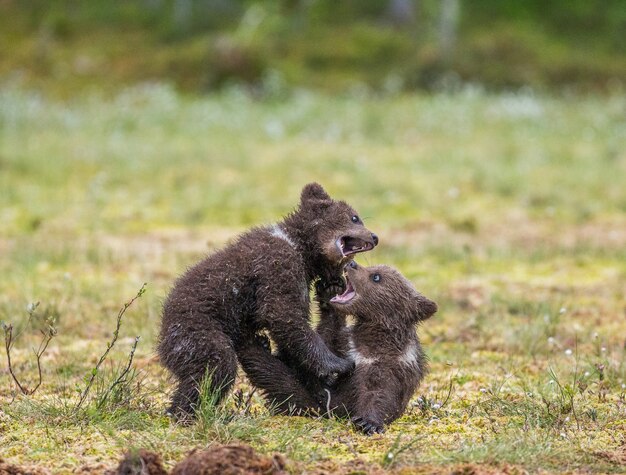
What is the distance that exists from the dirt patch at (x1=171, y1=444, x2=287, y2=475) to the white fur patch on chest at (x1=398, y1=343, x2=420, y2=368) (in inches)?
57.3

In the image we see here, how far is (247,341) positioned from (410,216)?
957cm

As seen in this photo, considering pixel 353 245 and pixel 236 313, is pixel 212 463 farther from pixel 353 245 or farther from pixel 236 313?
pixel 353 245

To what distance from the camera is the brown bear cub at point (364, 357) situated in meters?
5.67

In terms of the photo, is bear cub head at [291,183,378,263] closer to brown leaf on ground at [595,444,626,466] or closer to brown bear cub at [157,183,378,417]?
brown bear cub at [157,183,378,417]

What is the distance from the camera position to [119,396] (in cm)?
552

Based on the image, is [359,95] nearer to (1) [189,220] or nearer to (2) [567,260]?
(1) [189,220]

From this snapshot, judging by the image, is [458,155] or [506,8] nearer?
[458,155]

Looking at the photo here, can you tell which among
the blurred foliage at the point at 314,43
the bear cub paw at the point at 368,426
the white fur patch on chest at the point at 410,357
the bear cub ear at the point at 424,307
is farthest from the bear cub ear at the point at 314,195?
the blurred foliage at the point at 314,43

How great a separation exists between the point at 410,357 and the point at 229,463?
5.87 ft

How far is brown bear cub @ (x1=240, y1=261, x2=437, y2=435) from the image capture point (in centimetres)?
567

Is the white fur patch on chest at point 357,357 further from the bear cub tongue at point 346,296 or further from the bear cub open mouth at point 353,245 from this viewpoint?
the bear cub open mouth at point 353,245

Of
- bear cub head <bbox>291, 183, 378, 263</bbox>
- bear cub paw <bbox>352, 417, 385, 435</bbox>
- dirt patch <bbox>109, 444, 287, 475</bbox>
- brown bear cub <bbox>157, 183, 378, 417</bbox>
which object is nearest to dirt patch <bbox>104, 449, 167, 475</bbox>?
dirt patch <bbox>109, 444, 287, 475</bbox>

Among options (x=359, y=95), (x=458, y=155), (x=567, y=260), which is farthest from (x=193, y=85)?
(x=567, y=260)

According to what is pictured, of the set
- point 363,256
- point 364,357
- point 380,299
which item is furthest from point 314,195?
point 364,357
